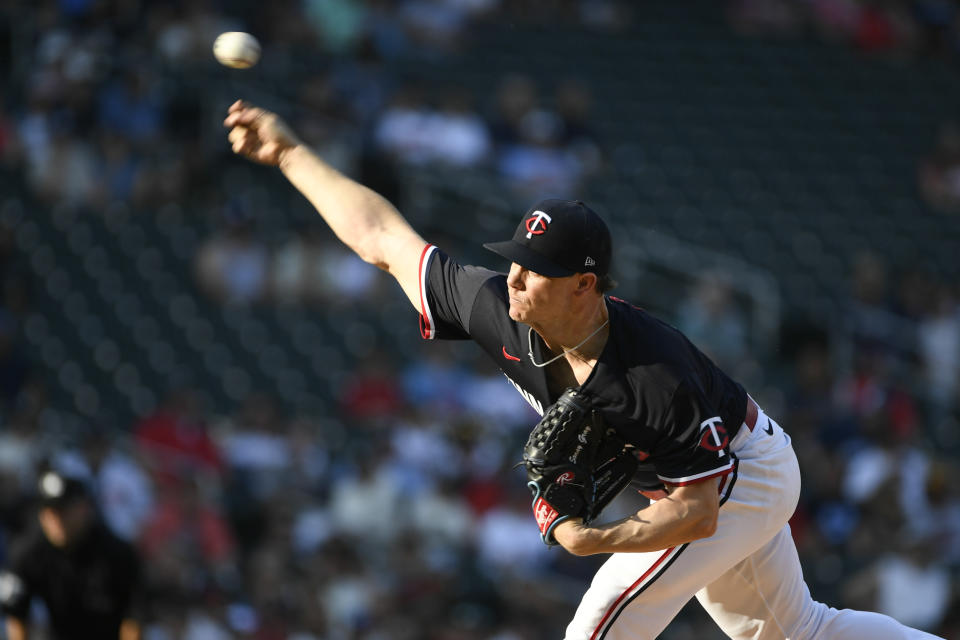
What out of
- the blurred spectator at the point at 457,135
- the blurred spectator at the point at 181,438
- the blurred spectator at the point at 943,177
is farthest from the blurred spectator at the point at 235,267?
the blurred spectator at the point at 943,177

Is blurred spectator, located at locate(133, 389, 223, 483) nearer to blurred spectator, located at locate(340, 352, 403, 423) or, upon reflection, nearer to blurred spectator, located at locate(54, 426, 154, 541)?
blurred spectator, located at locate(54, 426, 154, 541)

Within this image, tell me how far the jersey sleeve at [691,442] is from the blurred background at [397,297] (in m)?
3.10

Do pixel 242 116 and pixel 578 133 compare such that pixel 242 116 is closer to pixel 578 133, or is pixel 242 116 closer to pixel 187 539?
pixel 187 539

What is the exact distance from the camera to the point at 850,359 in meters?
12.2

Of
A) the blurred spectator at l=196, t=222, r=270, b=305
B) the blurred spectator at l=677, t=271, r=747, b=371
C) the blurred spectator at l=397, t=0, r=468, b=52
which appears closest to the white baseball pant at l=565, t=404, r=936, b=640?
the blurred spectator at l=677, t=271, r=747, b=371

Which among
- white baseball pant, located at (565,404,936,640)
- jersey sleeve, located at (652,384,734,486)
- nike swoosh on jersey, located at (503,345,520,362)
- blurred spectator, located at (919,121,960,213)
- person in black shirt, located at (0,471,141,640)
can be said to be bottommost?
blurred spectator, located at (919,121,960,213)

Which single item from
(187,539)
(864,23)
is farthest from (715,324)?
(864,23)

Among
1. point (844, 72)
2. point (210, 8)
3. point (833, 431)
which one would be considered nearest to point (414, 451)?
point (833, 431)

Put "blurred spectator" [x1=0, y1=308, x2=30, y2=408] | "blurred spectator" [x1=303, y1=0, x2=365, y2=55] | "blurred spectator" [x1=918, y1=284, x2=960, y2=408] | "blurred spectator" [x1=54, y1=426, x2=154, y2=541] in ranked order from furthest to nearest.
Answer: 1. "blurred spectator" [x1=303, y1=0, x2=365, y2=55]
2. "blurred spectator" [x1=918, y1=284, x2=960, y2=408]
3. "blurred spectator" [x1=0, y1=308, x2=30, y2=408]
4. "blurred spectator" [x1=54, y1=426, x2=154, y2=541]

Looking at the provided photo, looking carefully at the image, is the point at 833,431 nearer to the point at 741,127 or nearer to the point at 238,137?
the point at 741,127

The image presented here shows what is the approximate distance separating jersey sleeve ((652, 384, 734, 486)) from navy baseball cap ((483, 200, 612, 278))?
18.4 inches

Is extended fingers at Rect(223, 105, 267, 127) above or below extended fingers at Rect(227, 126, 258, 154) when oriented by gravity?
above

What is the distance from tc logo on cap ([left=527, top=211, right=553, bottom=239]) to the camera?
12.9 ft

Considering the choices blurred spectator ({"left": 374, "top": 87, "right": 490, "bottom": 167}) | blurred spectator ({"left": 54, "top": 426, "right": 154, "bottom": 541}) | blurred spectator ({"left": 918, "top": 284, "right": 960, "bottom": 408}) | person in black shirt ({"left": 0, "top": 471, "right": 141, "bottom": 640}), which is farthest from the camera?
blurred spectator ({"left": 374, "top": 87, "right": 490, "bottom": 167})
